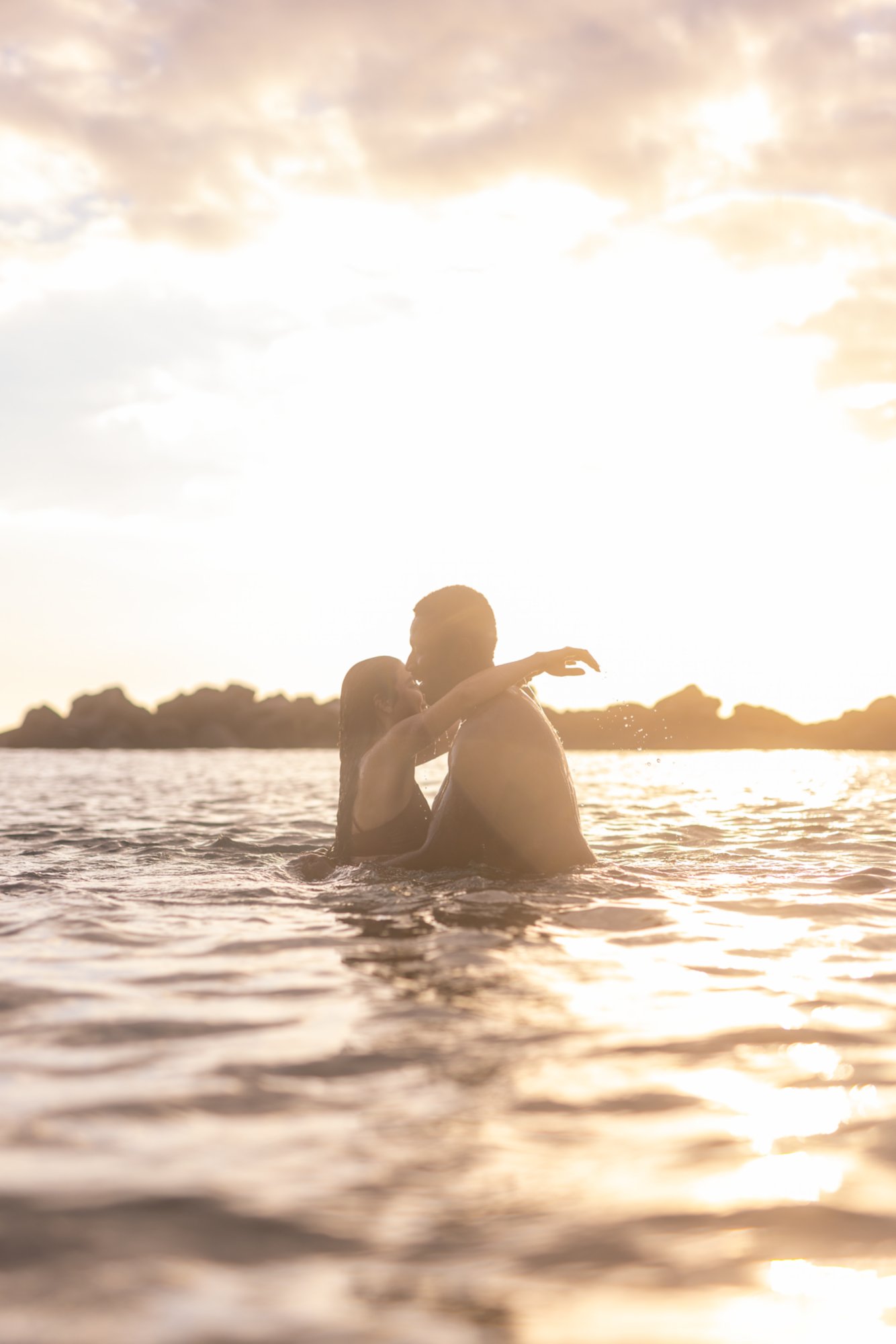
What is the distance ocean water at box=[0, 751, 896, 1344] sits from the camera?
2111 mm

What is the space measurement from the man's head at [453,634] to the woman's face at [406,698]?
0.42m

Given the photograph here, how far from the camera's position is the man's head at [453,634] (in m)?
7.64

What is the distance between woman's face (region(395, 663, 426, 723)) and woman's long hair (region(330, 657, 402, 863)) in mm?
48

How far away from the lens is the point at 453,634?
764 centimetres

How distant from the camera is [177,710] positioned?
3206 inches

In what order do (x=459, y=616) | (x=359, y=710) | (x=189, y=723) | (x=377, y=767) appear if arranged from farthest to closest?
(x=189, y=723) → (x=359, y=710) → (x=377, y=767) → (x=459, y=616)

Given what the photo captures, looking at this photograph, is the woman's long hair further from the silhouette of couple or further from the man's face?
the man's face

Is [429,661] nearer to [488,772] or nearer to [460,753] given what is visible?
[460,753]

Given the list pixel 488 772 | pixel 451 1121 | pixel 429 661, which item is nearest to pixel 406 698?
pixel 429 661

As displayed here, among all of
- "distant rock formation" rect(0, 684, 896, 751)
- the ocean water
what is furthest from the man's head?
"distant rock formation" rect(0, 684, 896, 751)

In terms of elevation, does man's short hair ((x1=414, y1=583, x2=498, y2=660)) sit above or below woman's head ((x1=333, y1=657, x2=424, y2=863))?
above

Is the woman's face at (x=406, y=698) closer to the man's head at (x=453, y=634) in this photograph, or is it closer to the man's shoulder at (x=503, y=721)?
the man's head at (x=453, y=634)

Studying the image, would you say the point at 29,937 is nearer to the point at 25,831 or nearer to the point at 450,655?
the point at 450,655

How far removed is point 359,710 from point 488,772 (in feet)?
4.65
